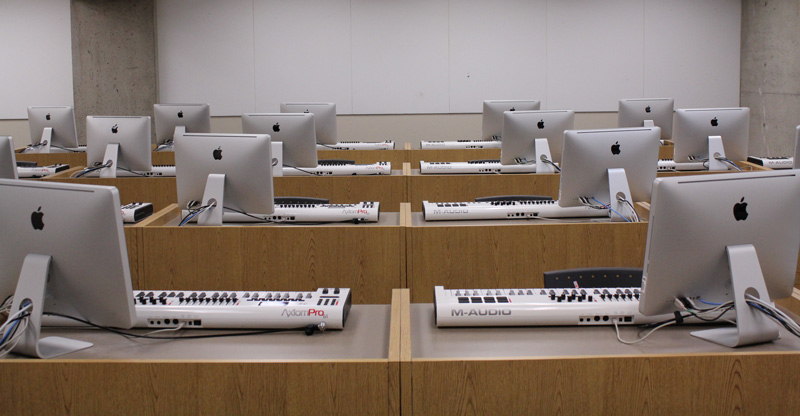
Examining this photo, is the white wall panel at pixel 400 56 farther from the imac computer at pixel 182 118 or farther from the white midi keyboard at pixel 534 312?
the white midi keyboard at pixel 534 312

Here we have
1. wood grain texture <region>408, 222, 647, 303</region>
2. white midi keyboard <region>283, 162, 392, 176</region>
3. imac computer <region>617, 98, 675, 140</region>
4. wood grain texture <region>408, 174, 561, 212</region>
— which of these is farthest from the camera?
imac computer <region>617, 98, 675, 140</region>

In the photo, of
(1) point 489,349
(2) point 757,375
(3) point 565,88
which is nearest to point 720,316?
(2) point 757,375

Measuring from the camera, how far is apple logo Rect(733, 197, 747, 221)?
1.70m

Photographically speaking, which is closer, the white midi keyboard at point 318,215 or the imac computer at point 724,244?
the imac computer at point 724,244

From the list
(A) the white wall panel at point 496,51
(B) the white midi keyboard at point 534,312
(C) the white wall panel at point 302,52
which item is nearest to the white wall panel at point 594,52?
(A) the white wall panel at point 496,51

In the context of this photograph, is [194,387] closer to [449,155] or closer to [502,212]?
[502,212]

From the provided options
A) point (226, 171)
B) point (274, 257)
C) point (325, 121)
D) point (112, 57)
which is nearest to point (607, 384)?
point (274, 257)

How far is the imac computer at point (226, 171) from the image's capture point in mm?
2896

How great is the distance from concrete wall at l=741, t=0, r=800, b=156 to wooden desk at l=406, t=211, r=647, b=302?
5.02 meters

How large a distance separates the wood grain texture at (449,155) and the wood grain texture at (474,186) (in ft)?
4.48

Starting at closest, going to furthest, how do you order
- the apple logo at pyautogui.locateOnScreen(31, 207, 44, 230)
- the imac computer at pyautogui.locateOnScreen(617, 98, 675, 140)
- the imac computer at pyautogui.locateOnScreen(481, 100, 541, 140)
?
1. the apple logo at pyautogui.locateOnScreen(31, 207, 44, 230)
2. the imac computer at pyautogui.locateOnScreen(481, 100, 541, 140)
3. the imac computer at pyautogui.locateOnScreen(617, 98, 675, 140)

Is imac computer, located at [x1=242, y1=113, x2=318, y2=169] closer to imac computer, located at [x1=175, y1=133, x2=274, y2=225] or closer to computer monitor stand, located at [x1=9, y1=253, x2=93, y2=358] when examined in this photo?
imac computer, located at [x1=175, y1=133, x2=274, y2=225]

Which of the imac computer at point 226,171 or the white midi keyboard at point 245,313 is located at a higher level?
the imac computer at point 226,171

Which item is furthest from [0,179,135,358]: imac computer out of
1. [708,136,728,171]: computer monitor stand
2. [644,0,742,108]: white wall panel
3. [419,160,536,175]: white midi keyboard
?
[644,0,742,108]: white wall panel
